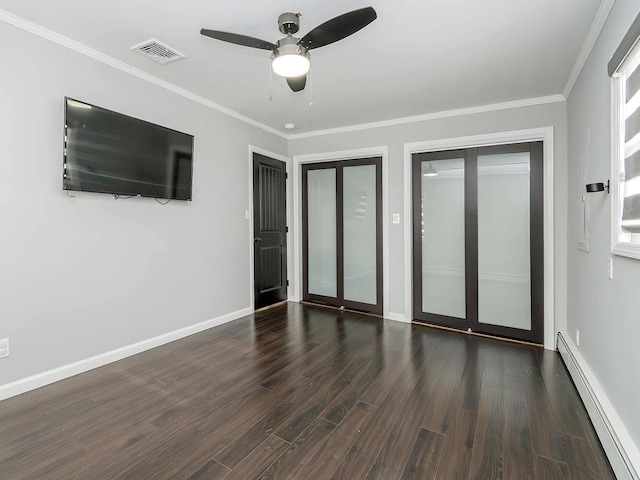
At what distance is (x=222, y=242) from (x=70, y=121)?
1922 millimetres

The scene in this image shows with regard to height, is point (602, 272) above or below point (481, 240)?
below

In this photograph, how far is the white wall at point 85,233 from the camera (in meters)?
2.30

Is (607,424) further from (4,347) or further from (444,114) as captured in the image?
(4,347)

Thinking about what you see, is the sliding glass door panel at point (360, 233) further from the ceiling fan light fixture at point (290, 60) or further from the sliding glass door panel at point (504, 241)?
the ceiling fan light fixture at point (290, 60)

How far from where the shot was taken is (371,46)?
2.55m

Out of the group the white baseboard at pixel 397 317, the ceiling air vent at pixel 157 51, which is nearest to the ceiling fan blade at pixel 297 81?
the ceiling air vent at pixel 157 51

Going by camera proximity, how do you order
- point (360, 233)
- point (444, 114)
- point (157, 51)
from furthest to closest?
point (360, 233) < point (444, 114) < point (157, 51)

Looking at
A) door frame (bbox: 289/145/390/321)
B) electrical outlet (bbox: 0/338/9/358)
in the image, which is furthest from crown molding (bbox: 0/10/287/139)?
electrical outlet (bbox: 0/338/9/358)

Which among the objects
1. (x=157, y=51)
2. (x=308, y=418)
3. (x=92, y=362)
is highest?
(x=157, y=51)

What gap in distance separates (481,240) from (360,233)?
5.14 ft

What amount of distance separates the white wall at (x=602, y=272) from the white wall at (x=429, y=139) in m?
0.32

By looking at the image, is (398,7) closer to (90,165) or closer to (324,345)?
(90,165)

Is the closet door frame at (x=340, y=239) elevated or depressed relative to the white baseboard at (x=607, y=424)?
elevated

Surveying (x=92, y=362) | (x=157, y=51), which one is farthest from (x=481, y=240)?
(x=92, y=362)
